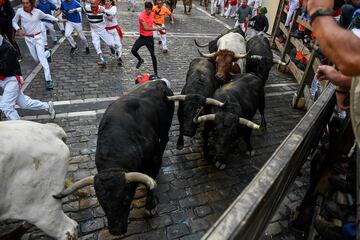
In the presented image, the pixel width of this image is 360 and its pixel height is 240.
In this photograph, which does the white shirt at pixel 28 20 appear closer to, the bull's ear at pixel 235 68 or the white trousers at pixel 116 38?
the white trousers at pixel 116 38

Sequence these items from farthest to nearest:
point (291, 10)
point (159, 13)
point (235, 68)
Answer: point (291, 10) → point (159, 13) → point (235, 68)

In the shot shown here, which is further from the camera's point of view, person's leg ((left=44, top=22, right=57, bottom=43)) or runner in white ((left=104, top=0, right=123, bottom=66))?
person's leg ((left=44, top=22, right=57, bottom=43))

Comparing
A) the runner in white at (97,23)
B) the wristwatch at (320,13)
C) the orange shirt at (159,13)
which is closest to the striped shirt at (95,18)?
the runner in white at (97,23)

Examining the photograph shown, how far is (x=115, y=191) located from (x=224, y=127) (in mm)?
2666

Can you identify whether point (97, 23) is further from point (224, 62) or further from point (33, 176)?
point (33, 176)

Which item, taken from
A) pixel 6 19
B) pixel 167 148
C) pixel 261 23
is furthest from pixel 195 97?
pixel 261 23

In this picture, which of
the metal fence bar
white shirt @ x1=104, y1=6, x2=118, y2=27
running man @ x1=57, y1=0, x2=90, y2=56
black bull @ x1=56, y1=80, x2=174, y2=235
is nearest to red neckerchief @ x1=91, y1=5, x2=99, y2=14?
white shirt @ x1=104, y1=6, x2=118, y2=27

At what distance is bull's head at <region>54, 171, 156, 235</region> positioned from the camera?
12.1ft

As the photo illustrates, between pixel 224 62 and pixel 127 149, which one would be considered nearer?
pixel 127 149

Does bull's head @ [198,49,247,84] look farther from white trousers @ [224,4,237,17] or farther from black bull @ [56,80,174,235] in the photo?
white trousers @ [224,4,237,17]

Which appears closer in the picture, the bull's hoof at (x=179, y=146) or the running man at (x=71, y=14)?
the bull's hoof at (x=179, y=146)

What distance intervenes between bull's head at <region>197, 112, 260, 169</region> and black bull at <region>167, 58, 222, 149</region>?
0.39 meters

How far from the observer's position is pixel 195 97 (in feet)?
20.5

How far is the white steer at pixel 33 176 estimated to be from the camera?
11.2 ft
